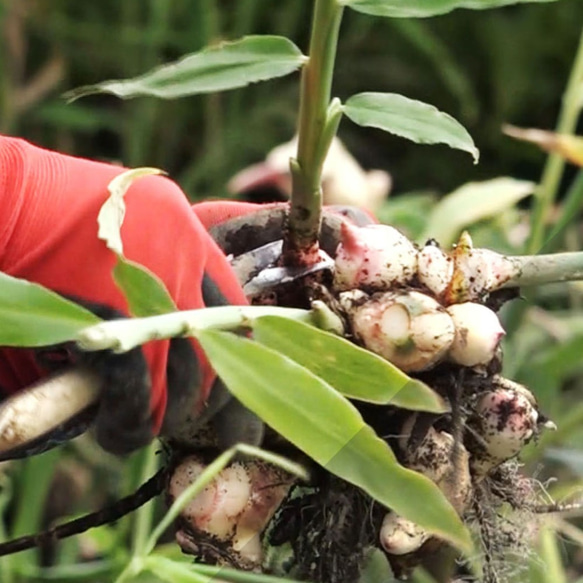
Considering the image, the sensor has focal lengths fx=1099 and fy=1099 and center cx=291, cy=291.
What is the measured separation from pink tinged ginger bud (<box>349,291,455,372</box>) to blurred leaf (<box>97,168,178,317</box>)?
0.07 m

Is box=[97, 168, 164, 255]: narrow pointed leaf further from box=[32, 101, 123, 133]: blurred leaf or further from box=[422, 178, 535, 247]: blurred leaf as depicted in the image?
box=[32, 101, 123, 133]: blurred leaf

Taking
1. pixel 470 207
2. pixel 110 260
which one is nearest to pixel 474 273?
pixel 110 260

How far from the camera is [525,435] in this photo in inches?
16.0

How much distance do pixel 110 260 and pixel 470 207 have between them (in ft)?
1.62

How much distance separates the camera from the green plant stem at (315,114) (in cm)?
36

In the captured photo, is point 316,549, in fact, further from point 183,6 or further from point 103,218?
point 183,6

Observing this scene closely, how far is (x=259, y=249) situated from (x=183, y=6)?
98cm

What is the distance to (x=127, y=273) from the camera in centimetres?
31

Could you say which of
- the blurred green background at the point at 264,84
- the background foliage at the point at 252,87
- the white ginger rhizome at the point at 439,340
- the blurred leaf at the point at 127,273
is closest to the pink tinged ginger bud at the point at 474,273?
the white ginger rhizome at the point at 439,340

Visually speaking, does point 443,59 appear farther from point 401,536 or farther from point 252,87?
point 401,536

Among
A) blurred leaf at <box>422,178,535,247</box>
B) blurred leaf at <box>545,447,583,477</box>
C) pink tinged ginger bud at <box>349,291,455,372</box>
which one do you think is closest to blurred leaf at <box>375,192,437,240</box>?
blurred leaf at <box>422,178,535,247</box>

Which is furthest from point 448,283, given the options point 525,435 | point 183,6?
point 183,6

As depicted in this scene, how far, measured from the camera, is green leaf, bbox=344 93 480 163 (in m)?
0.37

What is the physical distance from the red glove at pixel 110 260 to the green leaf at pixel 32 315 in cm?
2
